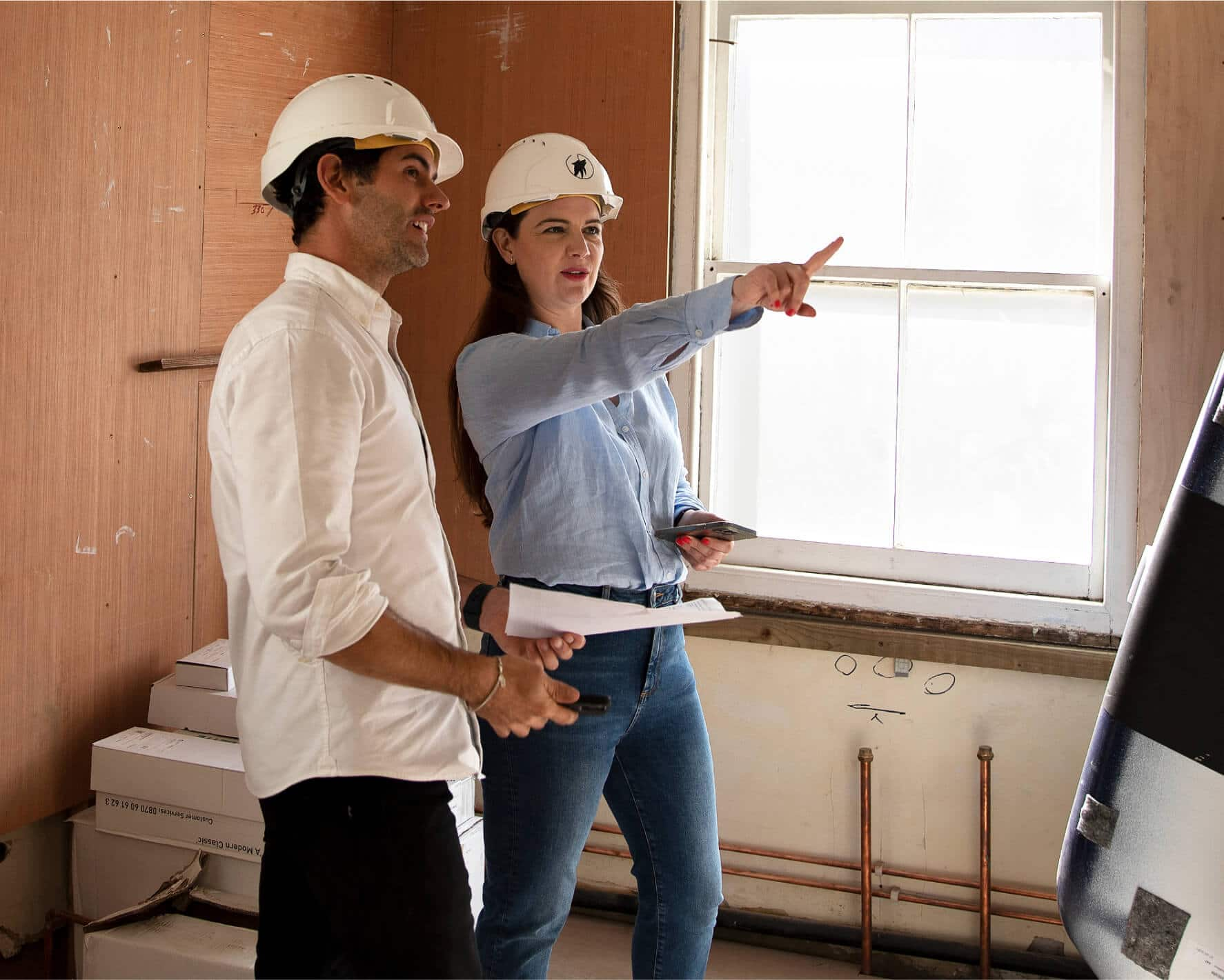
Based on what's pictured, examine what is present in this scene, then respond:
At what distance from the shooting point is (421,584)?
48.4 inches

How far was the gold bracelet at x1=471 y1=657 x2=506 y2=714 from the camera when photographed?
3.91ft

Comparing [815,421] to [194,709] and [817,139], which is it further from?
[194,709]

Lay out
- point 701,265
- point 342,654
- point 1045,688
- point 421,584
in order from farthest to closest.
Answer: point 701,265, point 1045,688, point 421,584, point 342,654

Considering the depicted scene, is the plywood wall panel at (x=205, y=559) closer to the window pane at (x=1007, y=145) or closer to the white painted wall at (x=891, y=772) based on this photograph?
the white painted wall at (x=891, y=772)

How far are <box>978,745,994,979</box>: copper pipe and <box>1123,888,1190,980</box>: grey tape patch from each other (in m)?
0.68

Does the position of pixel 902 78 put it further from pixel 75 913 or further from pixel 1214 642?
pixel 75 913

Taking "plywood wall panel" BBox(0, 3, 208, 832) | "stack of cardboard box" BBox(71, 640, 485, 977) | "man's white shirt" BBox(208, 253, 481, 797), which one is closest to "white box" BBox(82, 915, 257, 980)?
"stack of cardboard box" BBox(71, 640, 485, 977)

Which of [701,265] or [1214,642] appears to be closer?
[1214,642]

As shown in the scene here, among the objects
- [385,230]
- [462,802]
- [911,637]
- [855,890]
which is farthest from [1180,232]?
[462,802]

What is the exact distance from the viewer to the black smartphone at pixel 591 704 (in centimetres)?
137

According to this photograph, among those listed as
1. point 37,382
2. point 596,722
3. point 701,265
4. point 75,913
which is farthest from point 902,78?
point 75,913

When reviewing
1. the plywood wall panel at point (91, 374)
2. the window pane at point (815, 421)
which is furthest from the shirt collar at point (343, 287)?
the window pane at point (815, 421)

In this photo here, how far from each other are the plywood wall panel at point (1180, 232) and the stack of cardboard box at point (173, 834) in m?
1.74

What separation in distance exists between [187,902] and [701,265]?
184cm
